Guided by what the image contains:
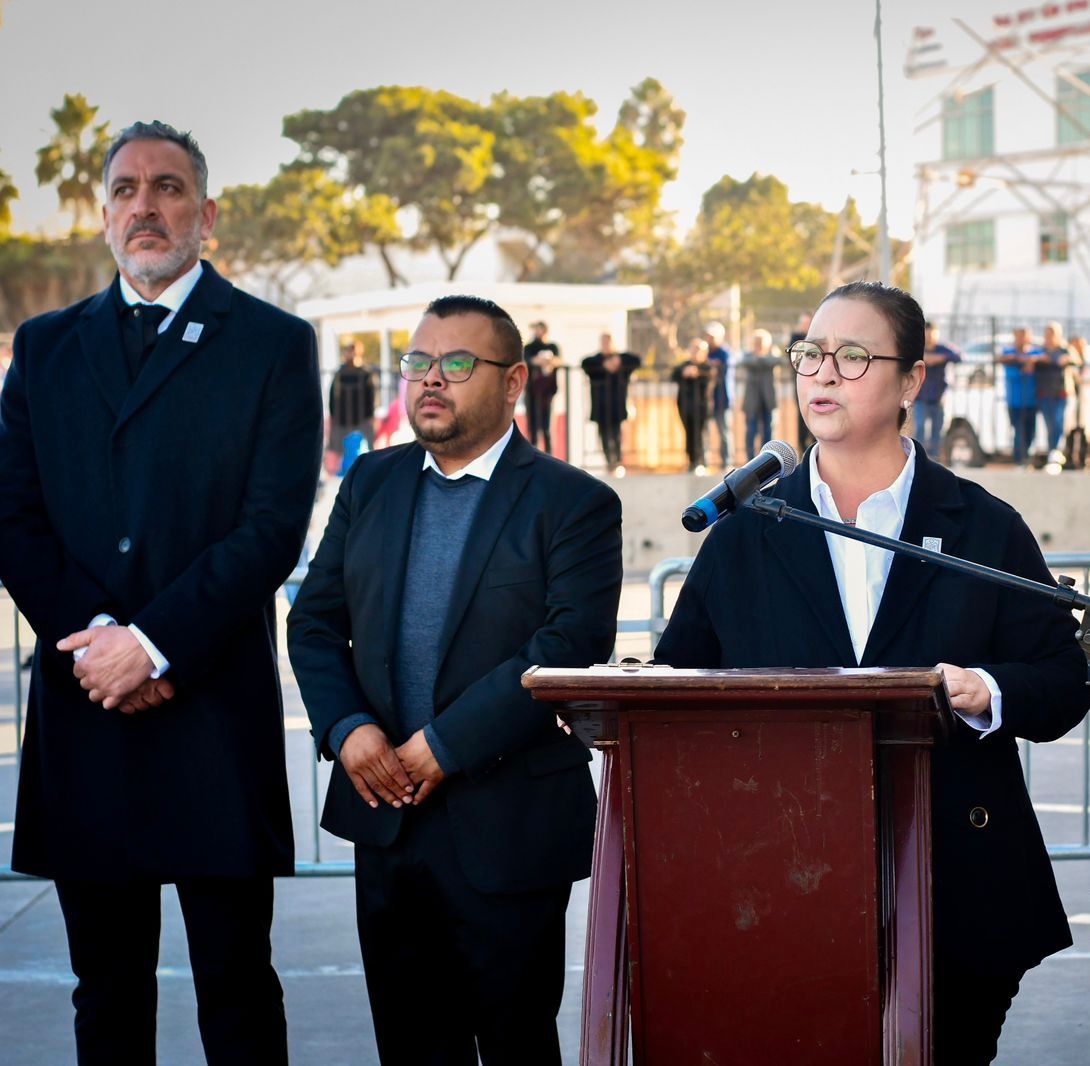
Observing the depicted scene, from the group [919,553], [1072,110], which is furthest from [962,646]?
[1072,110]

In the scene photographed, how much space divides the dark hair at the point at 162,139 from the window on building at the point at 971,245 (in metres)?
51.1

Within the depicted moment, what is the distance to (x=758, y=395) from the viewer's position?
64.0 feet

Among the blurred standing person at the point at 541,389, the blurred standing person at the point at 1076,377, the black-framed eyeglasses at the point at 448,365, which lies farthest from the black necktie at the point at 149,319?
the blurred standing person at the point at 1076,377

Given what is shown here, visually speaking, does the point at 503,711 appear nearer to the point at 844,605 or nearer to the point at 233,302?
the point at 844,605

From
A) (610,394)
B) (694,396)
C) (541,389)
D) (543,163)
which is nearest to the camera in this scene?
(541,389)

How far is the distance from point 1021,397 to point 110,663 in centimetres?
1690

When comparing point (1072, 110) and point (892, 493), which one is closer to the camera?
point (892, 493)

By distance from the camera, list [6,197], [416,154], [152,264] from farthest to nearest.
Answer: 1. [416,154]
2. [6,197]
3. [152,264]

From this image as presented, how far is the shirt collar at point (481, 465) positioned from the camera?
3.58m

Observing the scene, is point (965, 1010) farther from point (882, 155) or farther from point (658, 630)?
point (882, 155)

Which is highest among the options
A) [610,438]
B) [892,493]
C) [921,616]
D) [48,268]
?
[48,268]

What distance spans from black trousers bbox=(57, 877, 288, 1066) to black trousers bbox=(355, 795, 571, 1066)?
9.5 inches

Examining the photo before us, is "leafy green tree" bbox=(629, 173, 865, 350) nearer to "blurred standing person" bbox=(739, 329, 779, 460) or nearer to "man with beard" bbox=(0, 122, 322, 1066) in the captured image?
"blurred standing person" bbox=(739, 329, 779, 460)

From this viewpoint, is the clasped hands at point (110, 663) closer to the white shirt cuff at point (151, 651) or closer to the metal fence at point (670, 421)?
the white shirt cuff at point (151, 651)
